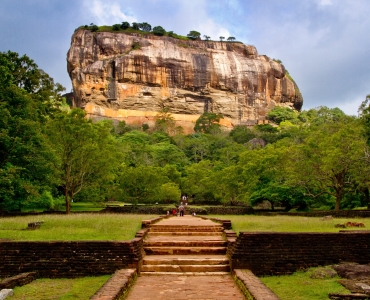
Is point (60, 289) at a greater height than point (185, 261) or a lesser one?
lesser

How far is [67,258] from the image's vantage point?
7867 millimetres

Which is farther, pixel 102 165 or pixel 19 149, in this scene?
pixel 102 165

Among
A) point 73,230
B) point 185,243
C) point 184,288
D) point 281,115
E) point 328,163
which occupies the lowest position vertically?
point 184,288

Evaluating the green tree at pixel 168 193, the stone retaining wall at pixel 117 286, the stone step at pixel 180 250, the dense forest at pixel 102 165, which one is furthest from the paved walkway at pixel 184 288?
the green tree at pixel 168 193

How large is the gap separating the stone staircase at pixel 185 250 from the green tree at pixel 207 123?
62032 mm

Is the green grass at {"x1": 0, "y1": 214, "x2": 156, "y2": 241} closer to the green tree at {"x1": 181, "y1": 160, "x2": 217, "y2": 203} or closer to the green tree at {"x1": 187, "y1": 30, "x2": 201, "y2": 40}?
the green tree at {"x1": 181, "y1": 160, "x2": 217, "y2": 203}

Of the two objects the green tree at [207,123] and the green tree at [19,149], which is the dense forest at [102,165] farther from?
the green tree at [207,123]

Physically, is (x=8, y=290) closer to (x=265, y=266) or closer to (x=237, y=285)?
(x=237, y=285)

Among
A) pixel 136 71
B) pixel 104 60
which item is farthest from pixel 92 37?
pixel 136 71

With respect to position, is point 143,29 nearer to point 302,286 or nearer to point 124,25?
point 124,25

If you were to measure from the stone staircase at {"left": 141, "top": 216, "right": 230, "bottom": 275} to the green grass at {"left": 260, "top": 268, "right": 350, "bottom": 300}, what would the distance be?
1.26m

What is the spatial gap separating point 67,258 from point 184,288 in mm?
2498

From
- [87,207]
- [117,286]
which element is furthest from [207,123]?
[117,286]

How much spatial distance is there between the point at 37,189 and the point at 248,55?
256 feet
